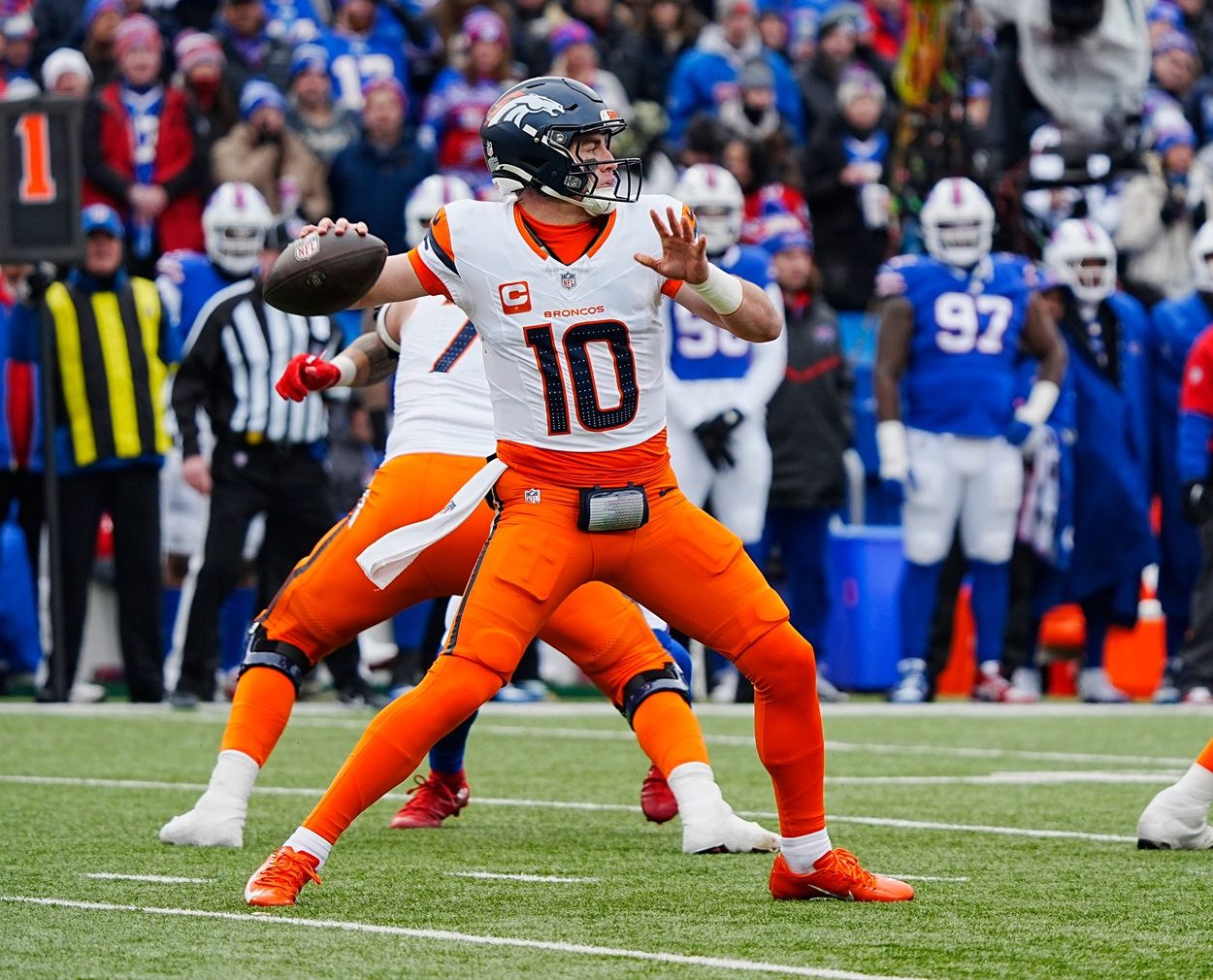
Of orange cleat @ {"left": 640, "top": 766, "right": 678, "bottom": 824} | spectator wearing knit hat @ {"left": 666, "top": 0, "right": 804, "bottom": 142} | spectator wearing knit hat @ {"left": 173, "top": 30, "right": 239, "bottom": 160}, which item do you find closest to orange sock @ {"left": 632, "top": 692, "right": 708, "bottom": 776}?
orange cleat @ {"left": 640, "top": 766, "right": 678, "bottom": 824}

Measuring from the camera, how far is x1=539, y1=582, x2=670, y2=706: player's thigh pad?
6.21m

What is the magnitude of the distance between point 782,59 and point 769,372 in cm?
494

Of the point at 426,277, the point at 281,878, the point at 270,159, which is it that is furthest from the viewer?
the point at 270,159

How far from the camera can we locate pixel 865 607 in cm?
1256

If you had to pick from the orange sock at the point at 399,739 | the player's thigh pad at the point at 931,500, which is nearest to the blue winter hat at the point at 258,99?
the player's thigh pad at the point at 931,500

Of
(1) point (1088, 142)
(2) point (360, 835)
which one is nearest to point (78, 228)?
(2) point (360, 835)

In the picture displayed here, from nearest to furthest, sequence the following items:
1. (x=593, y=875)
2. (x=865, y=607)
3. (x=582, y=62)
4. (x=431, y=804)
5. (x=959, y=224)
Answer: (x=593, y=875)
(x=431, y=804)
(x=959, y=224)
(x=865, y=607)
(x=582, y=62)

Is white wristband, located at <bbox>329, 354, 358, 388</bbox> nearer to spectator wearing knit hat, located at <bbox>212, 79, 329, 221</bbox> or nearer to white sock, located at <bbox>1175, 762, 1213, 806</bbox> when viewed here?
white sock, located at <bbox>1175, 762, 1213, 806</bbox>

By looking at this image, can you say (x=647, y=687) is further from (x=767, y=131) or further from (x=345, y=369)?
(x=767, y=131)

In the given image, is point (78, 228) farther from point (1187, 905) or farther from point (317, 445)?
point (1187, 905)

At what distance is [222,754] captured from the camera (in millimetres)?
6047

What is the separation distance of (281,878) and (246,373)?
19.7ft

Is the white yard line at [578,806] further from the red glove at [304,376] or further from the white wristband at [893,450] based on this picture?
the white wristband at [893,450]

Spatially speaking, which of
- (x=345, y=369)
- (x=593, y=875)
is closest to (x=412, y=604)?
(x=345, y=369)
